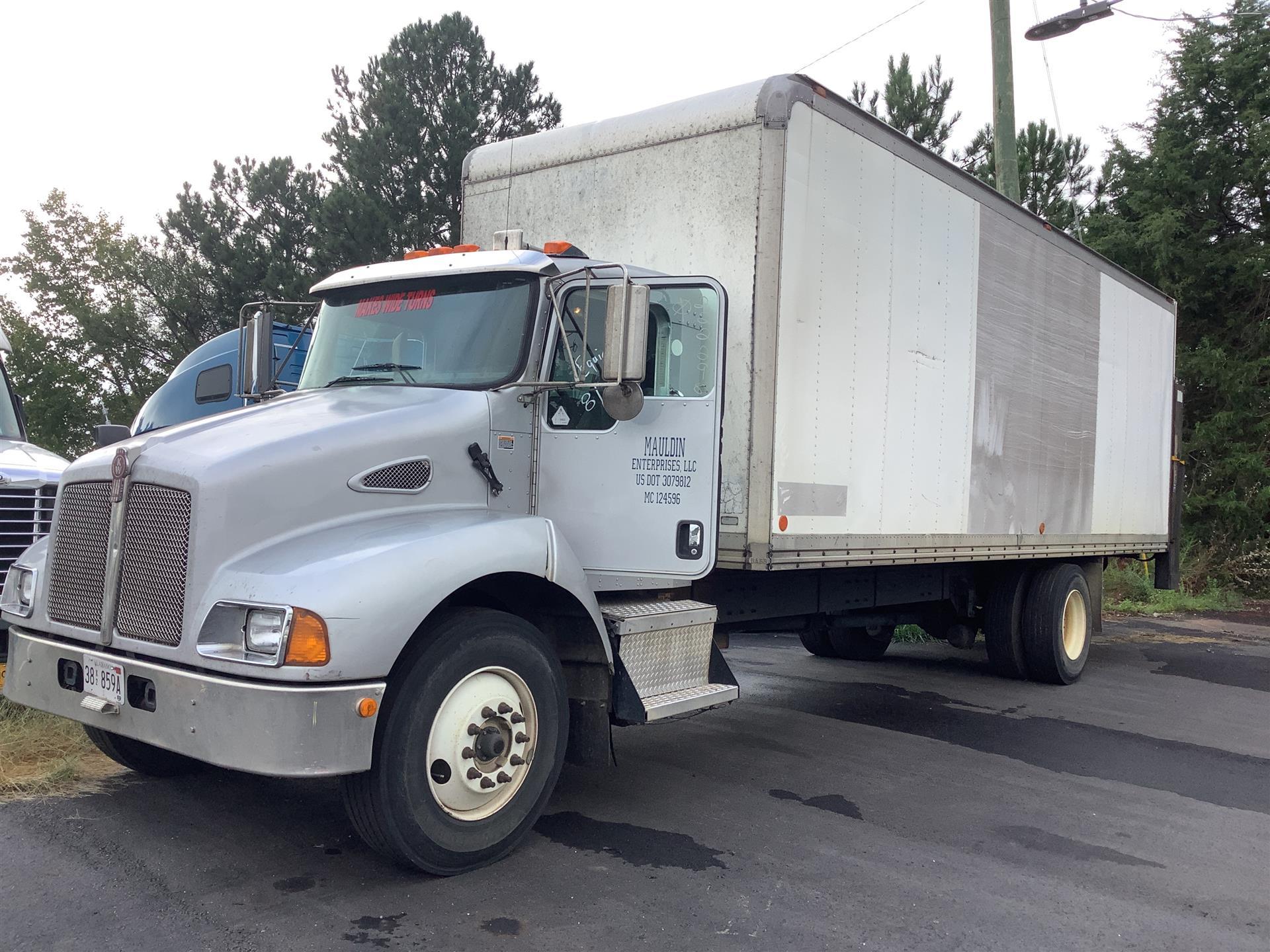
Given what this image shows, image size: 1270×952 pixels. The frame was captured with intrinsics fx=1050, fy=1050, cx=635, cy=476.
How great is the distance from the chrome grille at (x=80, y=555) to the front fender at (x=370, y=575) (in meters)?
0.78

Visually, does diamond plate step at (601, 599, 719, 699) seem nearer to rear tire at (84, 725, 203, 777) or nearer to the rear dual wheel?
rear tire at (84, 725, 203, 777)

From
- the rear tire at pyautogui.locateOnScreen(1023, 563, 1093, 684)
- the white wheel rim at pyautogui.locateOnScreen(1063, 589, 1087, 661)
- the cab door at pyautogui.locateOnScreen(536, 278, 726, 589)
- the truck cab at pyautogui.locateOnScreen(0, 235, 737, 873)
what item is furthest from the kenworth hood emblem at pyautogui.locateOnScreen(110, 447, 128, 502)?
the white wheel rim at pyautogui.locateOnScreen(1063, 589, 1087, 661)

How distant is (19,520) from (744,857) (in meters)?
4.78

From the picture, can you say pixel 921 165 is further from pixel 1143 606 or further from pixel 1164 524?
pixel 1143 606

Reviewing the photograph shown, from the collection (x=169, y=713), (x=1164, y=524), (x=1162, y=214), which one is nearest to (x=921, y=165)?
(x=169, y=713)

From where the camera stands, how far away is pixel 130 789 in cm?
518

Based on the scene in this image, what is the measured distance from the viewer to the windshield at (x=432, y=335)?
4.97 metres

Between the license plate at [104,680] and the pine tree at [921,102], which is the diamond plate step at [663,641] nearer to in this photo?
the license plate at [104,680]

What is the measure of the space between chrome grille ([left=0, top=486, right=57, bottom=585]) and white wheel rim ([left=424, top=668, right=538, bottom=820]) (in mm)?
3581

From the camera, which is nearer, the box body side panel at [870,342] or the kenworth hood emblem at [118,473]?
the kenworth hood emblem at [118,473]

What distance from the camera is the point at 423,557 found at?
4.03 meters

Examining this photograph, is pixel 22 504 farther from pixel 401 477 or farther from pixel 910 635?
pixel 910 635

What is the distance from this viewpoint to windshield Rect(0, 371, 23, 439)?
25.5 ft

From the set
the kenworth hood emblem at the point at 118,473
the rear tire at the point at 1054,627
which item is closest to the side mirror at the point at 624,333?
the kenworth hood emblem at the point at 118,473
